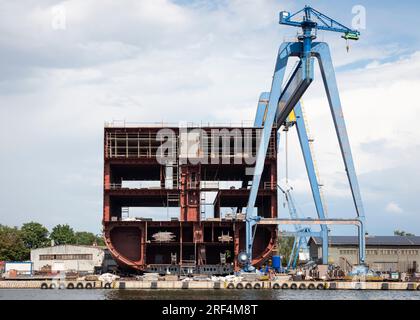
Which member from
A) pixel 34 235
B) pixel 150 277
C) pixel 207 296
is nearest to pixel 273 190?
pixel 150 277

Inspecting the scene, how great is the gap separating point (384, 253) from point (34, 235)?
83733 millimetres

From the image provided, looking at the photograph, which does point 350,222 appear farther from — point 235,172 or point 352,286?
point 235,172

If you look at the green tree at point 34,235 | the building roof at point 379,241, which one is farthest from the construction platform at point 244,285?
the green tree at point 34,235

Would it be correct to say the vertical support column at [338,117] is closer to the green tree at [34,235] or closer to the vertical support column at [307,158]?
the vertical support column at [307,158]

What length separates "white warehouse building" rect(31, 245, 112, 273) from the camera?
95250 millimetres

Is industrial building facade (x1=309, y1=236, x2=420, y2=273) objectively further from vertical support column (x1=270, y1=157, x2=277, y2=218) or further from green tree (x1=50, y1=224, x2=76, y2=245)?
green tree (x1=50, y1=224, x2=76, y2=245)

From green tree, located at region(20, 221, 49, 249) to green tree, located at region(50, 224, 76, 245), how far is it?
2156 mm

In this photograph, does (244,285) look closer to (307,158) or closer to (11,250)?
(307,158)

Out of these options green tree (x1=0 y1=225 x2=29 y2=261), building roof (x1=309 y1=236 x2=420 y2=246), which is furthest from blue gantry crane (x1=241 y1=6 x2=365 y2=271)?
green tree (x1=0 y1=225 x2=29 y2=261)

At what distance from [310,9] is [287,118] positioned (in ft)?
71.3

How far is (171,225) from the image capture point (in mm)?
75625

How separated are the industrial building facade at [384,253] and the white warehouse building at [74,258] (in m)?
32.8

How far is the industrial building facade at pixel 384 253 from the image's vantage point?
95950mm

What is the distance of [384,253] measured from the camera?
97.1 m
